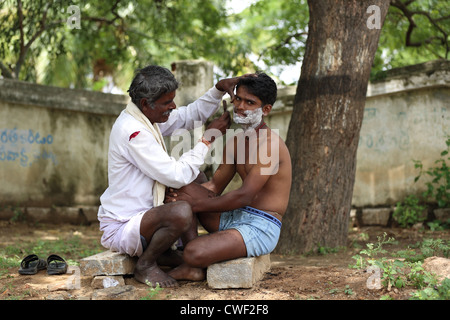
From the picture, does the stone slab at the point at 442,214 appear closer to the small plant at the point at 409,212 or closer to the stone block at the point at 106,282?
the small plant at the point at 409,212

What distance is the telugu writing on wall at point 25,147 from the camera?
705 cm

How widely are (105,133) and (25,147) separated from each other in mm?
1239

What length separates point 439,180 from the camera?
6.45m

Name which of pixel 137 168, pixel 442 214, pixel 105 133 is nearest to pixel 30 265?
pixel 137 168

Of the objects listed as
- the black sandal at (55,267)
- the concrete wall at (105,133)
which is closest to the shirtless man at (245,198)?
the black sandal at (55,267)

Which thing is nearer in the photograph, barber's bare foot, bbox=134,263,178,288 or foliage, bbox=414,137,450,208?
barber's bare foot, bbox=134,263,178,288

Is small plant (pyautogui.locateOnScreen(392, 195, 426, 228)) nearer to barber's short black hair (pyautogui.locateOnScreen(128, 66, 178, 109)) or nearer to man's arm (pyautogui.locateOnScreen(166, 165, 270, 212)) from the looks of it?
man's arm (pyautogui.locateOnScreen(166, 165, 270, 212))

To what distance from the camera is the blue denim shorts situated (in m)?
3.55

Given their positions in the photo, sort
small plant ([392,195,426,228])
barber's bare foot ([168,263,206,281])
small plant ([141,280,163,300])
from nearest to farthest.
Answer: small plant ([141,280,163,300])
barber's bare foot ([168,263,206,281])
small plant ([392,195,426,228])

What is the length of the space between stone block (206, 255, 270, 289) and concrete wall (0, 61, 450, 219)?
154 inches

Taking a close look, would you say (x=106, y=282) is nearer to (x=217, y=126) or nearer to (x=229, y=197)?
(x=229, y=197)

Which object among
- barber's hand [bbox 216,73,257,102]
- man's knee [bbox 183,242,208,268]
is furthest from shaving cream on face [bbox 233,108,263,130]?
man's knee [bbox 183,242,208,268]

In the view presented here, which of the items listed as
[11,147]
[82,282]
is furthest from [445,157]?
[11,147]
